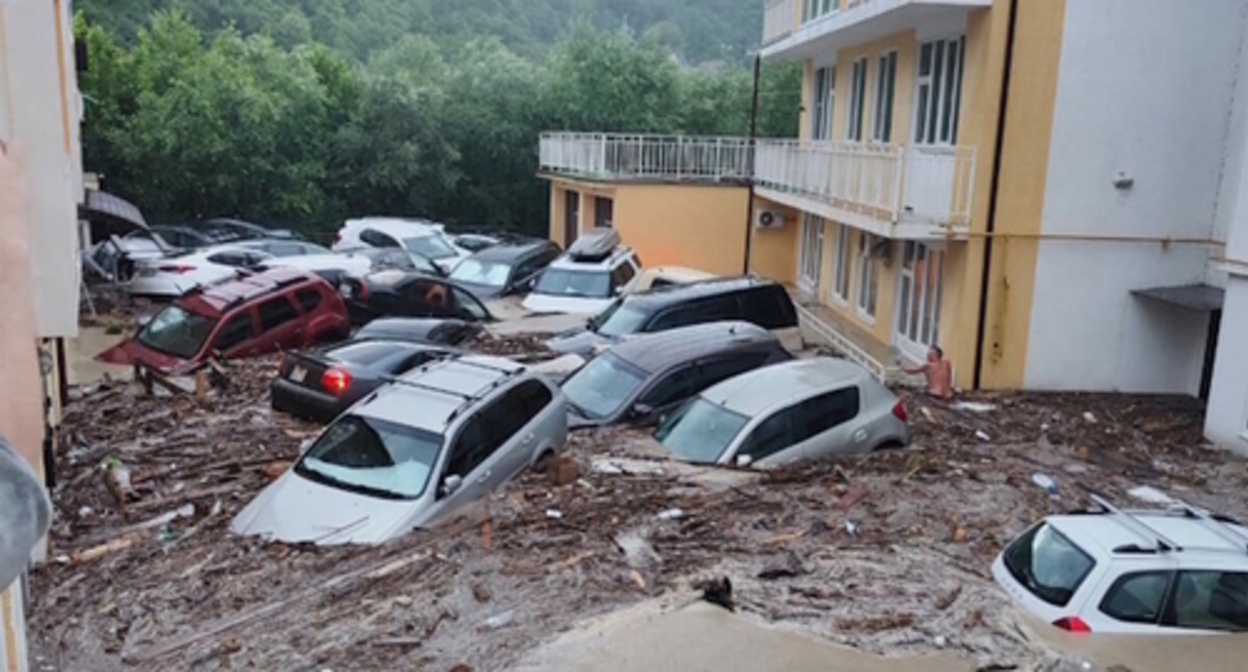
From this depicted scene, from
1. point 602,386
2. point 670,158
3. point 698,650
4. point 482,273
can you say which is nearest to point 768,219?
point 670,158

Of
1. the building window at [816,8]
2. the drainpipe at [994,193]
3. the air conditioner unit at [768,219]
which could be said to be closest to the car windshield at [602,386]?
the drainpipe at [994,193]

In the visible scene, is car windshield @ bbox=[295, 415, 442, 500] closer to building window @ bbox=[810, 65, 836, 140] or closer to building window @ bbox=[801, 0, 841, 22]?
building window @ bbox=[801, 0, 841, 22]

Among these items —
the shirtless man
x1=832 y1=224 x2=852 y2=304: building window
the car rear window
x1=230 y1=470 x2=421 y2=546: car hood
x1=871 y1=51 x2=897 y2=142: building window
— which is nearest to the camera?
x1=230 y1=470 x2=421 y2=546: car hood

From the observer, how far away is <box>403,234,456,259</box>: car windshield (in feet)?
91.7

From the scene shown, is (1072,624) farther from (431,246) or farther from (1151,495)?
(431,246)

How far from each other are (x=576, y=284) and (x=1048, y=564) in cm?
1477

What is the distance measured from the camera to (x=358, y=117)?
119 feet

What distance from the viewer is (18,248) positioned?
3.19 meters

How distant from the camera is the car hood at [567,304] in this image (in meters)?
21.2

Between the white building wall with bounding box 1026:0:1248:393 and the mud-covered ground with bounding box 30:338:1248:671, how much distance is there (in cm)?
333

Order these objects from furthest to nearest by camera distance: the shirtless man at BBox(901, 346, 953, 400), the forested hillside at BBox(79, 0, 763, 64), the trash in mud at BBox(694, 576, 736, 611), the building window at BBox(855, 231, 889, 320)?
the forested hillside at BBox(79, 0, 763, 64) → the building window at BBox(855, 231, 889, 320) → the shirtless man at BBox(901, 346, 953, 400) → the trash in mud at BBox(694, 576, 736, 611)

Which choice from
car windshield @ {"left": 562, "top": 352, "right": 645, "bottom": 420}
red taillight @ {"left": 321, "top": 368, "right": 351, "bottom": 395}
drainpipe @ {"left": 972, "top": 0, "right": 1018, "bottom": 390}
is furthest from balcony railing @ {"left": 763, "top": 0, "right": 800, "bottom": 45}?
red taillight @ {"left": 321, "top": 368, "right": 351, "bottom": 395}

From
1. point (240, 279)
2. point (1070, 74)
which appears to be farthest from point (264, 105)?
point (1070, 74)

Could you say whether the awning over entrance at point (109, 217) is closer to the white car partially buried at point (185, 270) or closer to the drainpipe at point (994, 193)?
the white car partially buried at point (185, 270)
